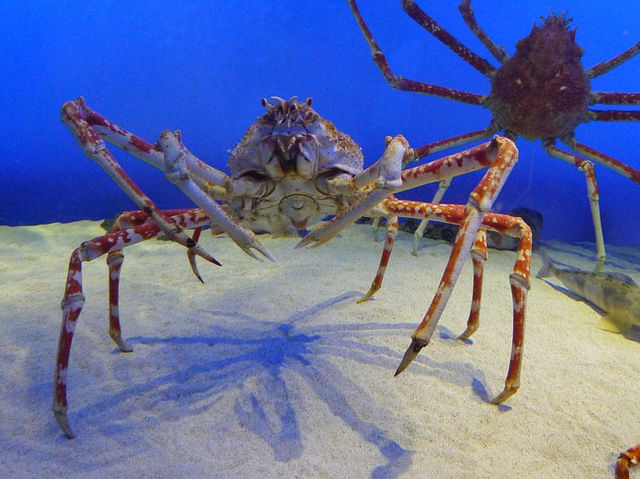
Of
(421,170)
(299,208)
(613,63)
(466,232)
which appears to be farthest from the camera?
(613,63)

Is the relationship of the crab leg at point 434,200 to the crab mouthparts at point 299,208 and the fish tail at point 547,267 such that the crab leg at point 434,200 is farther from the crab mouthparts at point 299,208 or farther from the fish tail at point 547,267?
the crab mouthparts at point 299,208

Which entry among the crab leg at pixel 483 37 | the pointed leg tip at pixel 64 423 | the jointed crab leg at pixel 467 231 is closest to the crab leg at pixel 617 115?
the crab leg at pixel 483 37

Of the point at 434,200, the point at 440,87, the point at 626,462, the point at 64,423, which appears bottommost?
the point at 64,423

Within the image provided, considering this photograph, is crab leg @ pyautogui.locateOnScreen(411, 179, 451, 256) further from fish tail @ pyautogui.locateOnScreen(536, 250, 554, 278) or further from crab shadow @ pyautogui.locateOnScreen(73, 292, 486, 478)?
crab shadow @ pyautogui.locateOnScreen(73, 292, 486, 478)

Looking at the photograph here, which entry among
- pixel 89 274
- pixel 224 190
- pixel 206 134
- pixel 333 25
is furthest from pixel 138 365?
pixel 333 25

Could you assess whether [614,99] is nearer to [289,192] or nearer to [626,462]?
[289,192]

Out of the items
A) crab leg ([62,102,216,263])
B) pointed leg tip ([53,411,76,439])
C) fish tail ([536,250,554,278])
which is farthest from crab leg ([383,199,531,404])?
fish tail ([536,250,554,278])

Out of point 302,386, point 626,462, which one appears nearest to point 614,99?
point 626,462
